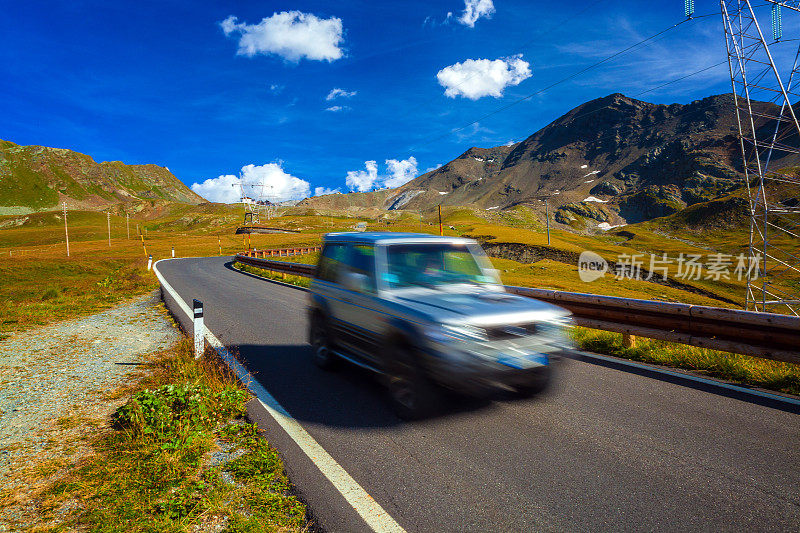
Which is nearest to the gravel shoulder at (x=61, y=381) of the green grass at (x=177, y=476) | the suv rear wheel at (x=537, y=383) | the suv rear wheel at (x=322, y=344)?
the green grass at (x=177, y=476)

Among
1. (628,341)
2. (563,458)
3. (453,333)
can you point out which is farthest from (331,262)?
(628,341)

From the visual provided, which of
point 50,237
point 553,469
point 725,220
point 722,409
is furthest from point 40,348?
point 725,220

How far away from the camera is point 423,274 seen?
17.6ft

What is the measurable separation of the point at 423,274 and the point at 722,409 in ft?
12.1

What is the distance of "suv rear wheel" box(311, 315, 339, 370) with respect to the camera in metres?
6.11

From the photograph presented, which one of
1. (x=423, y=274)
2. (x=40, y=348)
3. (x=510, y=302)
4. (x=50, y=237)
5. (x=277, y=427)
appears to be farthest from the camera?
(x=50, y=237)

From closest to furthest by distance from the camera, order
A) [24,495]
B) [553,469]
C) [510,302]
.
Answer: [24,495] → [553,469] → [510,302]

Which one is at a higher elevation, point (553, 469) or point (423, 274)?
point (423, 274)

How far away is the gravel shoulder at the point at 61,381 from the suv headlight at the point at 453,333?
11.2ft

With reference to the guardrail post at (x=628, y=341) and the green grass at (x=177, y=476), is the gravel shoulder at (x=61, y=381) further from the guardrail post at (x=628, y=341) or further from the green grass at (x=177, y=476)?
the guardrail post at (x=628, y=341)

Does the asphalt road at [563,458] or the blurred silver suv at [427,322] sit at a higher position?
the blurred silver suv at [427,322]

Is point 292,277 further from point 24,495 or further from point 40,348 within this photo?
point 24,495

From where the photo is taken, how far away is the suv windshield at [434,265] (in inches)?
205

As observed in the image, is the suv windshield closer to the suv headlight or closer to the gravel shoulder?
the suv headlight
